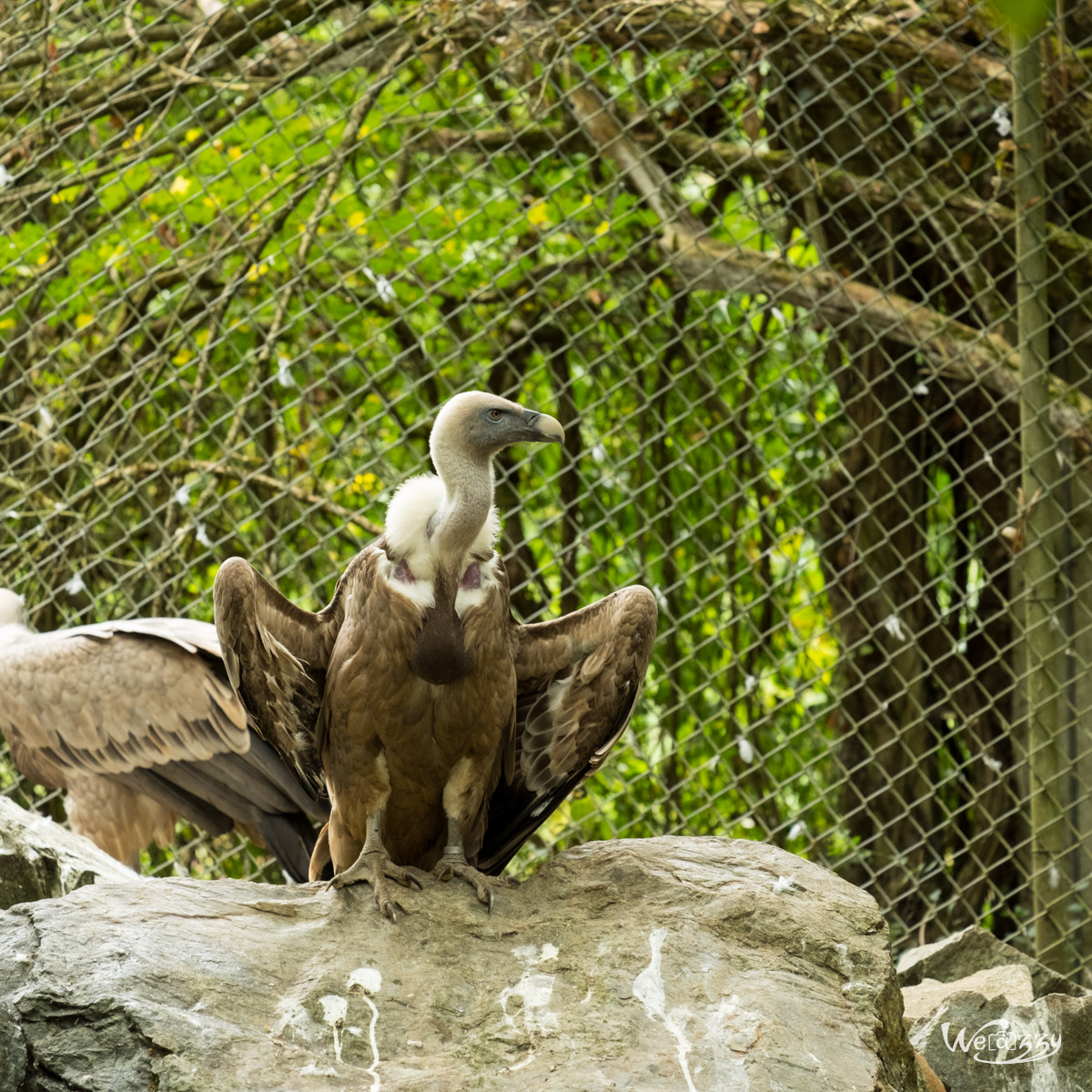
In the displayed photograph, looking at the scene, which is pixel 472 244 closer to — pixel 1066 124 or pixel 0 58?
pixel 0 58

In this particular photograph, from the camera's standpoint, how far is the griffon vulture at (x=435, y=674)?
91.0 inches

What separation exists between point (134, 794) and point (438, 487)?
2.25m

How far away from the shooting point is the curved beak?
7.63 feet

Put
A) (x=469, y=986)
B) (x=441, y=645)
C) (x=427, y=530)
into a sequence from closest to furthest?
1. (x=469, y=986)
2. (x=441, y=645)
3. (x=427, y=530)

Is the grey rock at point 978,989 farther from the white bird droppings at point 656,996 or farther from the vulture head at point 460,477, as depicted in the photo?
the vulture head at point 460,477

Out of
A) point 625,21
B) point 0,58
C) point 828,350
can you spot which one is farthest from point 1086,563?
point 0,58

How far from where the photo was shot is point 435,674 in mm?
2271

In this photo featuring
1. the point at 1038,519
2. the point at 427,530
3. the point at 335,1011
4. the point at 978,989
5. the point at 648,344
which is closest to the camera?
the point at 335,1011

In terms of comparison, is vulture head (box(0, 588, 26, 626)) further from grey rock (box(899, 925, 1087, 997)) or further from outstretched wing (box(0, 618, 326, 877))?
grey rock (box(899, 925, 1087, 997))

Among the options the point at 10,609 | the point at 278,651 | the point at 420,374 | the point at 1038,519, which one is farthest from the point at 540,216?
the point at 278,651

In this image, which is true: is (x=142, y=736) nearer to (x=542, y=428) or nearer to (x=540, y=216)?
(x=540, y=216)

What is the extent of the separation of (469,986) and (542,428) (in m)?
0.96

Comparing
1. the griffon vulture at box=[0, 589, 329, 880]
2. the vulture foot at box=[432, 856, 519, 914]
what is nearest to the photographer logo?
the vulture foot at box=[432, 856, 519, 914]

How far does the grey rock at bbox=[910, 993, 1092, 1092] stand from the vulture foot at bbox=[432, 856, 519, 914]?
2.92 ft
